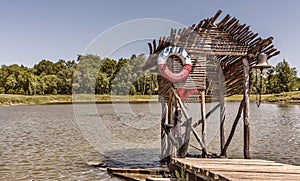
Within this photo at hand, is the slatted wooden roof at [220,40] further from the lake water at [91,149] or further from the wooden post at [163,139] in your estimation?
the lake water at [91,149]

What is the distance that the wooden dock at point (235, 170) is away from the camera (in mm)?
5995

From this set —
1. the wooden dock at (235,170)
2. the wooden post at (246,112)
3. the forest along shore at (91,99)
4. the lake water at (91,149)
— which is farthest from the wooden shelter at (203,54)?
the forest along shore at (91,99)

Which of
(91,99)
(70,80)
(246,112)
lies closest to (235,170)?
(246,112)

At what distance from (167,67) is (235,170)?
3.82 metres

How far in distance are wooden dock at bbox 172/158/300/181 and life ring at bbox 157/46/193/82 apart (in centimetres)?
241

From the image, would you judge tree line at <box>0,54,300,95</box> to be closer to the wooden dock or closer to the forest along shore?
the forest along shore

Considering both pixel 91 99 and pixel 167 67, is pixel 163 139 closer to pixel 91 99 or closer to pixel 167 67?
pixel 167 67

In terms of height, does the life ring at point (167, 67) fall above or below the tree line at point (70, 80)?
below

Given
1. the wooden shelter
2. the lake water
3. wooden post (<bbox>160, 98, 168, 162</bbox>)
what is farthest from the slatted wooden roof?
the lake water

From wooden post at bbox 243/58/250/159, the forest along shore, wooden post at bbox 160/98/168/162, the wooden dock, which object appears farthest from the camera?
the forest along shore

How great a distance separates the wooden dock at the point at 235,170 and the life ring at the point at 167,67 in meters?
2.41

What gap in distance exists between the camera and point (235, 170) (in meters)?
6.54

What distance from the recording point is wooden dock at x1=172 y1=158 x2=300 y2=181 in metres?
5.99

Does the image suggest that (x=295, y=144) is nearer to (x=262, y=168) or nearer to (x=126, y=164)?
A: (x=126, y=164)
